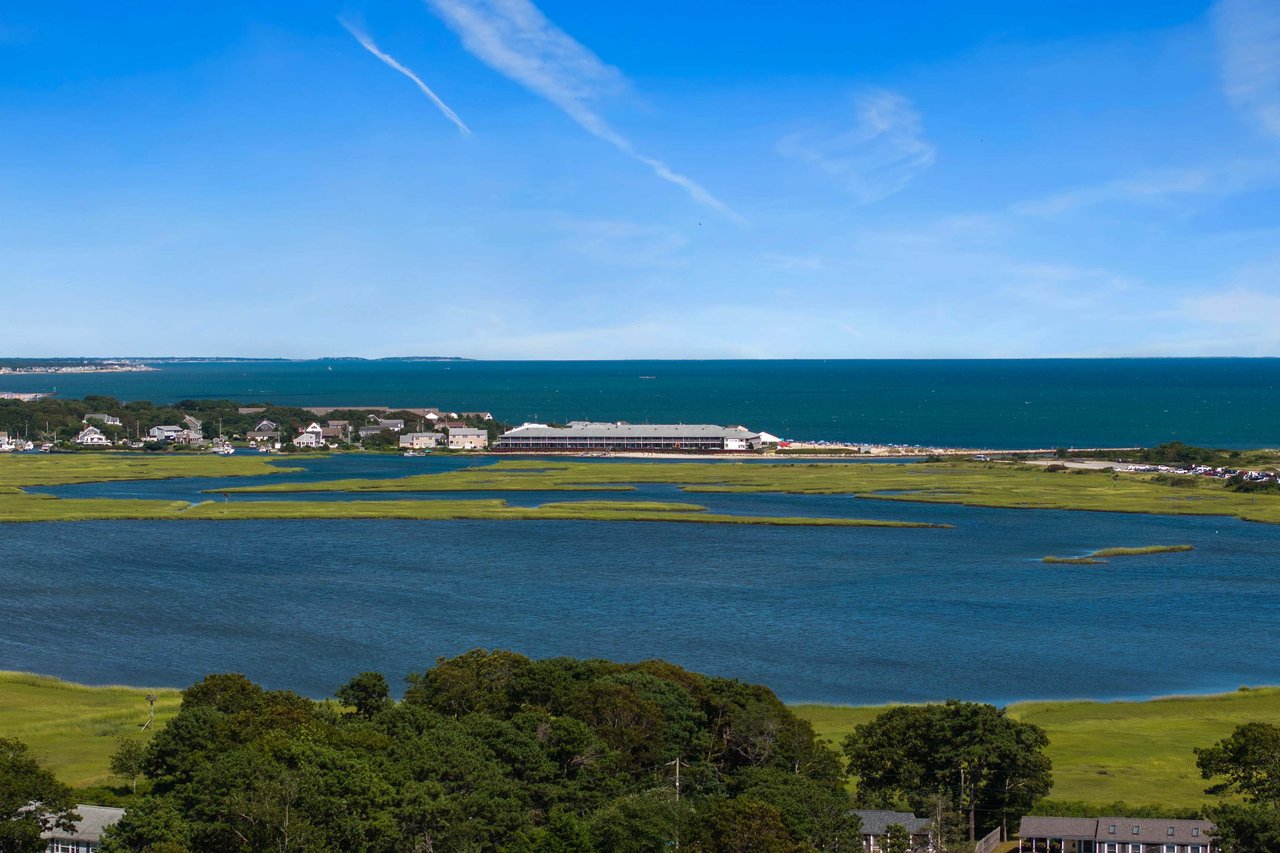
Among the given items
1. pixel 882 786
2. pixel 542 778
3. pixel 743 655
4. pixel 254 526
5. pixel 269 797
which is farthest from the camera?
pixel 254 526

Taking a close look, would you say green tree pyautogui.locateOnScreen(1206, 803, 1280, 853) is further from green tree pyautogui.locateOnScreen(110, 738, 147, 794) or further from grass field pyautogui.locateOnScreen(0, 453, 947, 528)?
grass field pyautogui.locateOnScreen(0, 453, 947, 528)

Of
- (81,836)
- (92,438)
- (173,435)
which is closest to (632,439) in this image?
(173,435)

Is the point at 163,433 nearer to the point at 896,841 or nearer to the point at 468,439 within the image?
A: the point at 468,439

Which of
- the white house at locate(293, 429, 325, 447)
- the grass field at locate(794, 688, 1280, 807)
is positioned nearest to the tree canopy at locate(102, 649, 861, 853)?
the grass field at locate(794, 688, 1280, 807)

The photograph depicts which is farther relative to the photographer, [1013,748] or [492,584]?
[492,584]

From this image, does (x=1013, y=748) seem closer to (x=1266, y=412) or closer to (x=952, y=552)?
(x=952, y=552)

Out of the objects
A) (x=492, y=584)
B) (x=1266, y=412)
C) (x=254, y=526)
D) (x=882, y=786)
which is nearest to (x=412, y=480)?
(x=254, y=526)

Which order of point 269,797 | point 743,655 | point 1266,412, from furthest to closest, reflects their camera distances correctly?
point 1266,412
point 743,655
point 269,797
